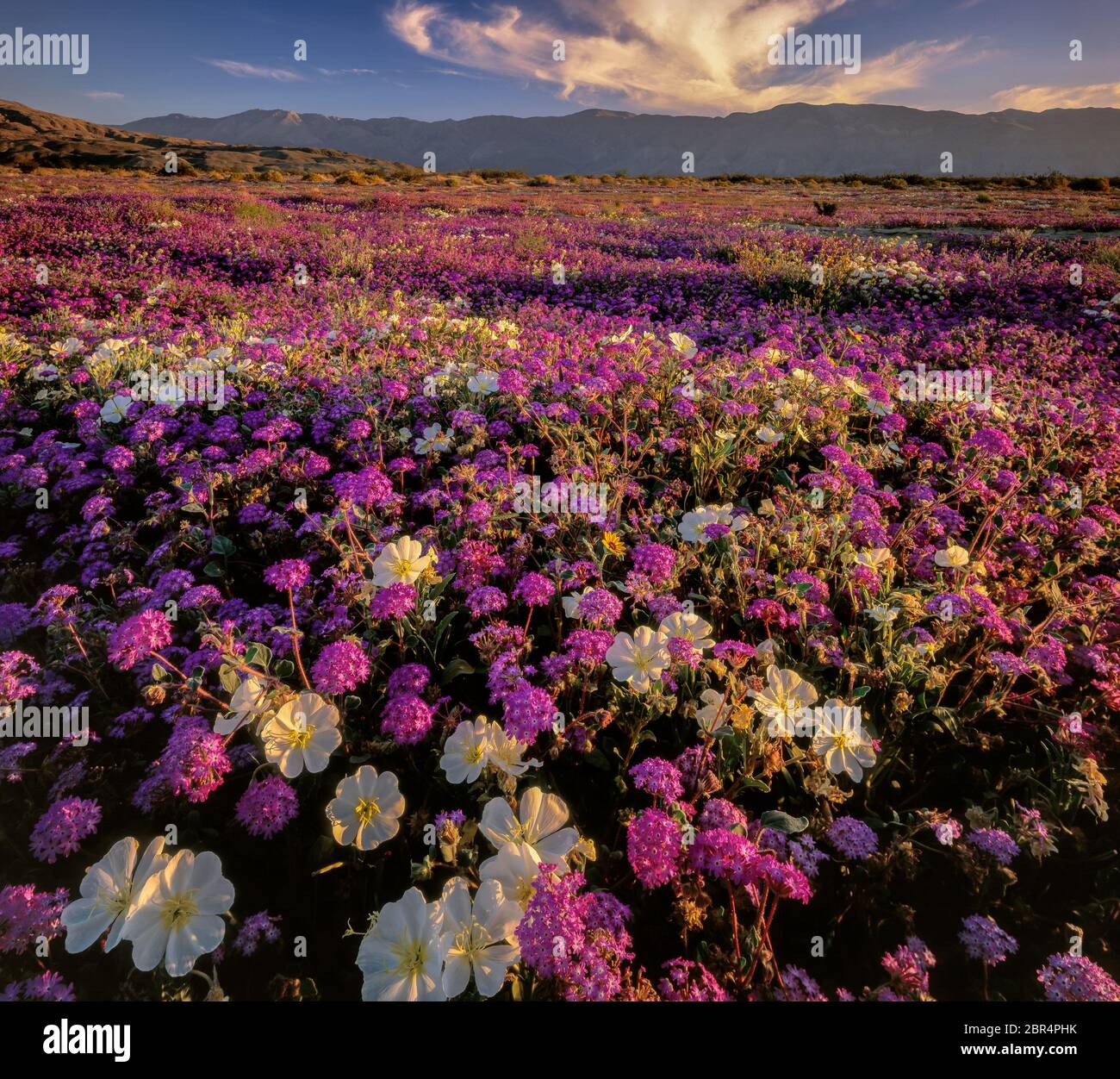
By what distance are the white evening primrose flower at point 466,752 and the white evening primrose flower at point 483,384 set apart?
9.76 ft

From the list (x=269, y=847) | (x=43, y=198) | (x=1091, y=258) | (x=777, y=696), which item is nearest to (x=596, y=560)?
(x=777, y=696)

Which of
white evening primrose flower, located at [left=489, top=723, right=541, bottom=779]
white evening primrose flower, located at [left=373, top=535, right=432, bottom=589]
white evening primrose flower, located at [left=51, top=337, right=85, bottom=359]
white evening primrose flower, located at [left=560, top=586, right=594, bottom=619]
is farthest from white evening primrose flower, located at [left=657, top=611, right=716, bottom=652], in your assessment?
white evening primrose flower, located at [left=51, top=337, right=85, bottom=359]

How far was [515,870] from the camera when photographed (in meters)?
1.60

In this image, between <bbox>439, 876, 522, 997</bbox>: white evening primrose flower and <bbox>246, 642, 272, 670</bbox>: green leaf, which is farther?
<bbox>246, 642, 272, 670</bbox>: green leaf

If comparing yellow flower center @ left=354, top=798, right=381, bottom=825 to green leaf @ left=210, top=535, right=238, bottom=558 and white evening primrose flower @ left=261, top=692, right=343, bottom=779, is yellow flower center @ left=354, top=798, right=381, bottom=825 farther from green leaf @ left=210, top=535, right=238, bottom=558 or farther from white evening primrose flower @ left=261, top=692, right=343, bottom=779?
green leaf @ left=210, top=535, right=238, bottom=558

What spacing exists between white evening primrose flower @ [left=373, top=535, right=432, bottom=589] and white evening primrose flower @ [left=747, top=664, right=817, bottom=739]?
1.42 metres

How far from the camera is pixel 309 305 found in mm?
8531

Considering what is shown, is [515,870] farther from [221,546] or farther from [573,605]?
[221,546]

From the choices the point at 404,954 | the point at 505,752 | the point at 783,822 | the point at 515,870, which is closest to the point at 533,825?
the point at 515,870

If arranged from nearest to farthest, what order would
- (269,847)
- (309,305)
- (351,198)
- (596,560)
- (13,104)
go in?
(269,847), (596,560), (309,305), (351,198), (13,104)

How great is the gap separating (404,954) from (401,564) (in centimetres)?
139

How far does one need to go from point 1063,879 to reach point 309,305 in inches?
385

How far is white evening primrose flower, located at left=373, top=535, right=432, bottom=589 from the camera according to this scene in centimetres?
244
